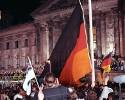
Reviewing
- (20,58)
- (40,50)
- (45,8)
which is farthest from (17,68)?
(45,8)

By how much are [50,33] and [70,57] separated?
44502 mm

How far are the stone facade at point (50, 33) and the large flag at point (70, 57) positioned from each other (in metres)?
34.0

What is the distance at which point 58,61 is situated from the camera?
9.71 m

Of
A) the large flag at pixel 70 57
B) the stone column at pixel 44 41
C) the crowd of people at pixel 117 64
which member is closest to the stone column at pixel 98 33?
the crowd of people at pixel 117 64

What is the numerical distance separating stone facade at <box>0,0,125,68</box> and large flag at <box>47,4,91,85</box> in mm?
33967

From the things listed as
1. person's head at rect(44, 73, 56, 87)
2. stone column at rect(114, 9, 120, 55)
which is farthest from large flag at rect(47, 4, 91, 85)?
stone column at rect(114, 9, 120, 55)

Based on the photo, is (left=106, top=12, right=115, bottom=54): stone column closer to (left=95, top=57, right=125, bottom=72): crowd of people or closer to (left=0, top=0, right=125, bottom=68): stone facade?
(left=0, top=0, right=125, bottom=68): stone facade

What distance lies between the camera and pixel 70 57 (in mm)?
9906

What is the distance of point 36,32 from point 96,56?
41.0 ft

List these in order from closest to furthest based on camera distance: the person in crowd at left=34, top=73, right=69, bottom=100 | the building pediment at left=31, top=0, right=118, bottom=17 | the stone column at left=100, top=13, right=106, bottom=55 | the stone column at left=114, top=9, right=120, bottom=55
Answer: the person in crowd at left=34, top=73, right=69, bottom=100
the stone column at left=114, top=9, right=120, bottom=55
the building pediment at left=31, top=0, right=118, bottom=17
the stone column at left=100, top=13, right=106, bottom=55

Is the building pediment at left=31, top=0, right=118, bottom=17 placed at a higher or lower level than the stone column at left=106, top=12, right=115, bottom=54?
higher

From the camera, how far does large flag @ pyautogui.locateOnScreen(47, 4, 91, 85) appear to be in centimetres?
970

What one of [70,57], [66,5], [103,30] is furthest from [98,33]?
[70,57]

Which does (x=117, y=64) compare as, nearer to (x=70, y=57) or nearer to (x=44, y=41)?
(x=44, y=41)
